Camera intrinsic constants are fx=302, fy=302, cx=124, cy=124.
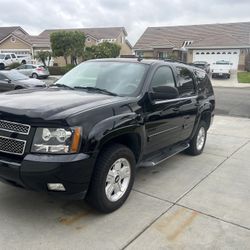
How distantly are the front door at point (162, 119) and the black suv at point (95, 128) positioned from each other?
13mm

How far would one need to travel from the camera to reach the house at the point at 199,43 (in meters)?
36.7

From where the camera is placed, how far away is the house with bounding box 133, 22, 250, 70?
36.7 metres

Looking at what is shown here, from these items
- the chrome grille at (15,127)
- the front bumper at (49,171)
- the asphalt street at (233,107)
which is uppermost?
the chrome grille at (15,127)

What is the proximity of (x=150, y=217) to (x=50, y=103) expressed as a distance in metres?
1.72

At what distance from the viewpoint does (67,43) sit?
34.3 meters

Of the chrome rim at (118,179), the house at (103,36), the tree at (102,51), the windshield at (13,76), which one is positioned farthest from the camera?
the house at (103,36)

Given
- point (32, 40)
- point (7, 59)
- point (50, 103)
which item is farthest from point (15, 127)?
point (32, 40)

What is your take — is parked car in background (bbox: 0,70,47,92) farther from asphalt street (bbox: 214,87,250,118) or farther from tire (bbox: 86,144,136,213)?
tire (bbox: 86,144,136,213)

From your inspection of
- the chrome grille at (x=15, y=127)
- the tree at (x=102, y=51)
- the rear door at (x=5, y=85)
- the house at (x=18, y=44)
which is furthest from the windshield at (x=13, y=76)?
the house at (x=18, y=44)

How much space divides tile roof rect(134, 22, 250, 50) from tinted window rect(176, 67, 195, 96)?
3383 centimetres

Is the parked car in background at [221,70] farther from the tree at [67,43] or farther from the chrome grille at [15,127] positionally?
the chrome grille at [15,127]

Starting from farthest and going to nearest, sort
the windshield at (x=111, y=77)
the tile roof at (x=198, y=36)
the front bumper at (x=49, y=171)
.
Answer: the tile roof at (x=198, y=36)
the windshield at (x=111, y=77)
the front bumper at (x=49, y=171)

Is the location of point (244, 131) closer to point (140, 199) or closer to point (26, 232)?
point (140, 199)

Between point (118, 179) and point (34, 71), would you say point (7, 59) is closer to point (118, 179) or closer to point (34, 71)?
point (34, 71)
